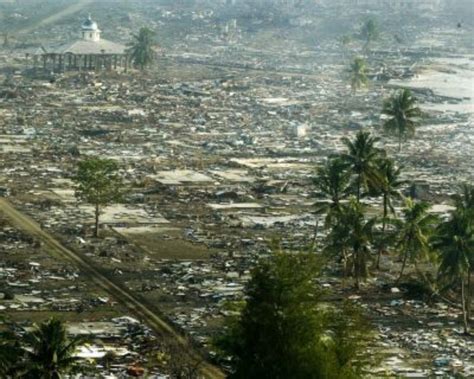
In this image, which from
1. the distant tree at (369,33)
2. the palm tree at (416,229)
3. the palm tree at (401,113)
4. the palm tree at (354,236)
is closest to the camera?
the palm tree at (416,229)

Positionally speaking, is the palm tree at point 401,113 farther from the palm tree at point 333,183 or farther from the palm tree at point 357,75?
the palm tree at point 357,75

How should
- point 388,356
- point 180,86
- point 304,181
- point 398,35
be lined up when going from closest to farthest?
point 388,356 < point 304,181 < point 180,86 < point 398,35

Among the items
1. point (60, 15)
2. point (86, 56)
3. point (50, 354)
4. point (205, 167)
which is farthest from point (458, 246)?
point (60, 15)

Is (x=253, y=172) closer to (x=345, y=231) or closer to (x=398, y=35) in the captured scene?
(x=345, y=231)

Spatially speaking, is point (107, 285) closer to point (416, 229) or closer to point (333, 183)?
point (333, 183)

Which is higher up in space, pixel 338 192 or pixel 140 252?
pixel 338 192

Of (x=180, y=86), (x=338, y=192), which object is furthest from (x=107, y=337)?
(x=180, y=86)

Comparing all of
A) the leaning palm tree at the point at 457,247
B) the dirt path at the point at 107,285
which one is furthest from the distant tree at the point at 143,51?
the leaning palm tree at the point at 457,247
